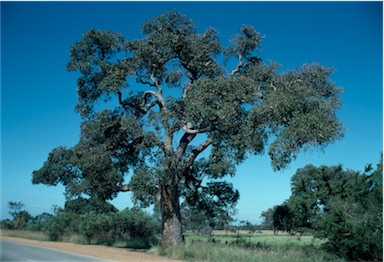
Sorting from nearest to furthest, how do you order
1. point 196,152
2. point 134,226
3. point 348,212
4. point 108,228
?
point 348,212 < point 196,152 < point 108,228 < point 134,226

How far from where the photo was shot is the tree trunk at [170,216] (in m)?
21.2

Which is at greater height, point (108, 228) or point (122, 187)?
point (122, 187)

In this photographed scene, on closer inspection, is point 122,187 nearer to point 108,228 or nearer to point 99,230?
point 99,230

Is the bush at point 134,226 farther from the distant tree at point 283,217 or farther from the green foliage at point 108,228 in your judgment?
the distant tree at point 283,217

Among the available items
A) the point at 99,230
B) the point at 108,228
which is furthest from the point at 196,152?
the point at 108,228

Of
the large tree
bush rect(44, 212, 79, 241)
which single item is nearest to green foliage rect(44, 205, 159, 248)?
bush rect(44, 212, 79, 241)

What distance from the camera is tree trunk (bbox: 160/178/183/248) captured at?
21.2 metres

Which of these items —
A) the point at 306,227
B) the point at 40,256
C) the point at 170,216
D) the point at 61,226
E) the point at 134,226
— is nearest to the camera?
the point at 40,256

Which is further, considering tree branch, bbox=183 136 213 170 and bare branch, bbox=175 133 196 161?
bare branch, bbox=175 133 196 161

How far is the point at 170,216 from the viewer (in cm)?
2153

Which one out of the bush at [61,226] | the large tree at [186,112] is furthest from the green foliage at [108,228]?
the large tree at [186,112]

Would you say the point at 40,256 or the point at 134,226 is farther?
the point at 134,226

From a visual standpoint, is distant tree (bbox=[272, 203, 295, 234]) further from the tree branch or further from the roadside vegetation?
the tree branch

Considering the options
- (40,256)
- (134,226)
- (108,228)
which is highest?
(134,226)
